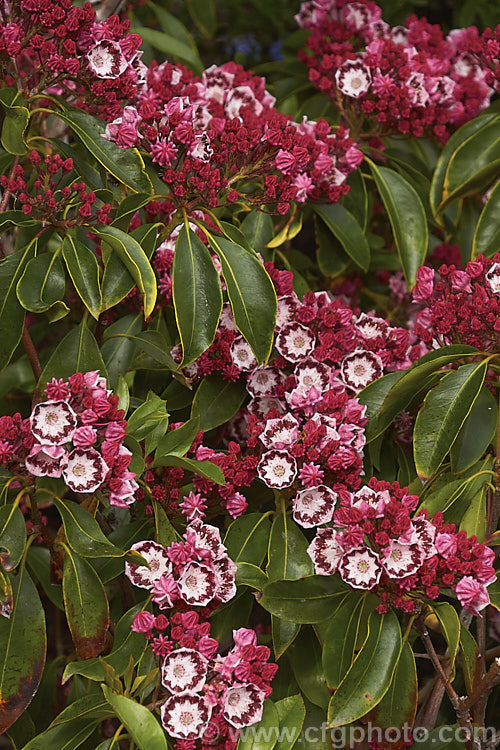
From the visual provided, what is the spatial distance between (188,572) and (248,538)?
0.17 m

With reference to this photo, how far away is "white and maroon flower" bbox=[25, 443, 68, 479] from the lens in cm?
113

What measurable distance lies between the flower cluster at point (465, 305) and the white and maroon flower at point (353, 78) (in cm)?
45

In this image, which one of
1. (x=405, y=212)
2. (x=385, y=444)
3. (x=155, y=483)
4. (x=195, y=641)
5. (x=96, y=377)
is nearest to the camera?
(x=195, y=641)

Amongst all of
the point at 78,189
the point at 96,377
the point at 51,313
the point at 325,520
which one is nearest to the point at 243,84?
the point at 78,189

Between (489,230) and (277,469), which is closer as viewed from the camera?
(277,469)

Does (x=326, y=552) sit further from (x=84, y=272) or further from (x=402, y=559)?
(x=84, y=272)

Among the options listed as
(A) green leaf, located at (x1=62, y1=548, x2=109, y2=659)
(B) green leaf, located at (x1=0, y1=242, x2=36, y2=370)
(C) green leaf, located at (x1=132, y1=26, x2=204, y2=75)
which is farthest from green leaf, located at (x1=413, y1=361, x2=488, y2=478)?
(C) green leaf, located at (x1=132, y1=26, x2=204, y2=75)

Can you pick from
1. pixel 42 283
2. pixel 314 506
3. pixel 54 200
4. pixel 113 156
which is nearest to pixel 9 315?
pixel 42 283

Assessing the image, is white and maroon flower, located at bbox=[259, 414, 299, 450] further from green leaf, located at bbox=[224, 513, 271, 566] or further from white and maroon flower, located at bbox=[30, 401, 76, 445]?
white and maroon flower, located at bbox=[30, 401, 76, 445]

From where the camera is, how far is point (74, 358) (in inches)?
52.8

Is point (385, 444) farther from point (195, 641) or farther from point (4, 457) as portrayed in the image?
point (4, 457)

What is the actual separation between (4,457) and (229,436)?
46cm

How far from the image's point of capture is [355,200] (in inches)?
71.4

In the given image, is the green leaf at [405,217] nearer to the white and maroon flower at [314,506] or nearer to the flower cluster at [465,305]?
the flower cluster at [465,305]
